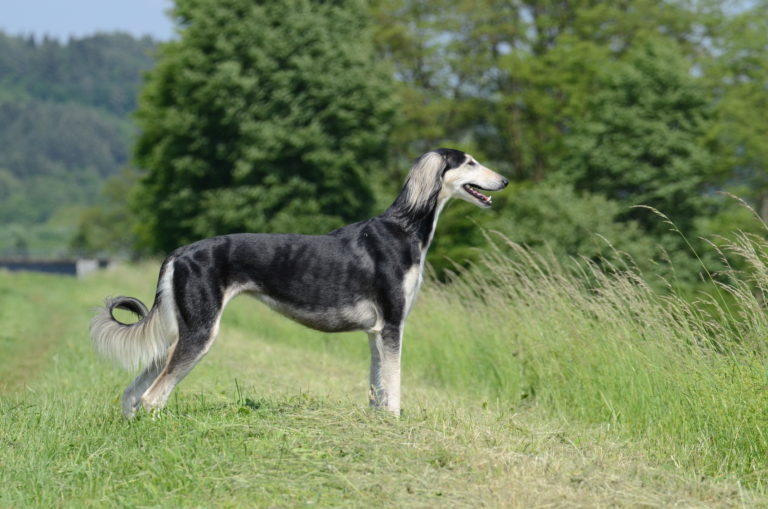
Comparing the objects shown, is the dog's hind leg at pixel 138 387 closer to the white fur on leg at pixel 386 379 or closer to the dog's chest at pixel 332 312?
the dog's chest at pixel 332 312

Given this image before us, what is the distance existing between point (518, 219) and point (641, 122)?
8329mm

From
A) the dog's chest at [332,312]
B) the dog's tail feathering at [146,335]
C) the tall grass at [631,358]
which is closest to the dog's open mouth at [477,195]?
the dog's chest at [332,312]

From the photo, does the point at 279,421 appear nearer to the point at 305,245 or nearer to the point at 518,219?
the point at 305,245

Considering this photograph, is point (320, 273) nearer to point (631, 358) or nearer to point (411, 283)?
point (411, 283)

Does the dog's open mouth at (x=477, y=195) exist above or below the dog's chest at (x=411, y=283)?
above

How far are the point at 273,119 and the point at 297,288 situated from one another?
24.5 meters

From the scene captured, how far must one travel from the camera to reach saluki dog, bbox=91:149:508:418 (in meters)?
6.58

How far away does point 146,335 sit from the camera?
6.73m

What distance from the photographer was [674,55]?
104 ft

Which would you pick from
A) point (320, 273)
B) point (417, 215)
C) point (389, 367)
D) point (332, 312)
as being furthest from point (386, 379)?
point (417, 215)

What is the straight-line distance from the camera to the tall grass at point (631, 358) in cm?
649

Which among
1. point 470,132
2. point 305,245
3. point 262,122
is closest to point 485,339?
point 305,245

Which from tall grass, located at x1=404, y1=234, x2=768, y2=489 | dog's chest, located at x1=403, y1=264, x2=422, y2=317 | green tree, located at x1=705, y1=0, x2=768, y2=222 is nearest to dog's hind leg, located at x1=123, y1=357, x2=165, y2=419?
dog's chest, located at x1=403, y1=264, x2=422, y2=317

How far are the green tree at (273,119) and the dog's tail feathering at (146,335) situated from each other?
910 inches
